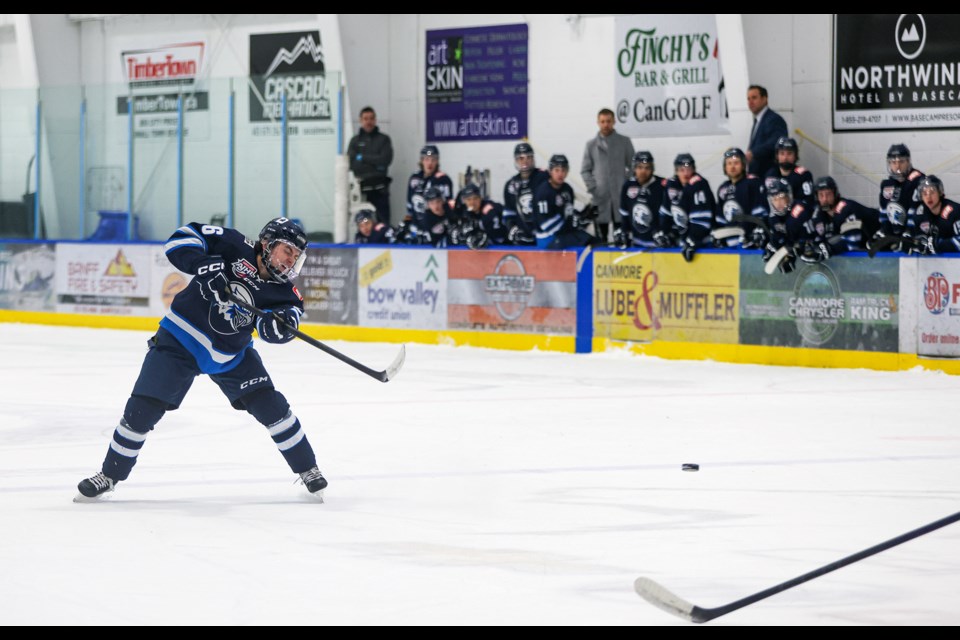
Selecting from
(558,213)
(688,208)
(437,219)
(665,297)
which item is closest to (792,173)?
(688,208)

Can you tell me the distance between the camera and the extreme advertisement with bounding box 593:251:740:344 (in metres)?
11.8

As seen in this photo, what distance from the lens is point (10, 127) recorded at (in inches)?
648

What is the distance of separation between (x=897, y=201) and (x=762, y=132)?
181 centimetres

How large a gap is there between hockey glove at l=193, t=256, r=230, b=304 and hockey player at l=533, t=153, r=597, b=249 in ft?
24.4

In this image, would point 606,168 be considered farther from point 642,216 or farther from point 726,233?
point 726,233

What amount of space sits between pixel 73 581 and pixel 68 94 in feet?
41.7

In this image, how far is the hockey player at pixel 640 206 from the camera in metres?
12.4

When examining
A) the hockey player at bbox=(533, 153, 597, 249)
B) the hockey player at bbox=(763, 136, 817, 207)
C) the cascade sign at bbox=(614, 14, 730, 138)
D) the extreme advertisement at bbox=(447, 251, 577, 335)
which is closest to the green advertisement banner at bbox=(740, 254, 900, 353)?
the hockey player at bbox=(763, 136, 817, 207)

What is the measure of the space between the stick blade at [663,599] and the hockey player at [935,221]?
7531mm

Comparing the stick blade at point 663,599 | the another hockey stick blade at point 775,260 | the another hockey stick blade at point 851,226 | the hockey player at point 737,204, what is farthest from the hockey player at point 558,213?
the stick blade at point 663,599

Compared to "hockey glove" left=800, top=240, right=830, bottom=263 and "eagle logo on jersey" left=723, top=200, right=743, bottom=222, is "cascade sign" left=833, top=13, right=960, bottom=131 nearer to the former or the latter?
"eagle logo on jersey" left=723, top=200, right=743, bottom=222

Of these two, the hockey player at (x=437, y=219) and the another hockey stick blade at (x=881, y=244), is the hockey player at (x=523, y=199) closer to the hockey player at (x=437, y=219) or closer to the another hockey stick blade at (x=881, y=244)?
the hockey player at (x=437, y=219)

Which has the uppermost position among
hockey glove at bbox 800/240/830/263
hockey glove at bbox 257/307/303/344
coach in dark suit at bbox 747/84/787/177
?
coach in dark suit at bbox 747/84/787/177

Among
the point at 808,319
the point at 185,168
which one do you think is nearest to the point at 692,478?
the point at 808,319
